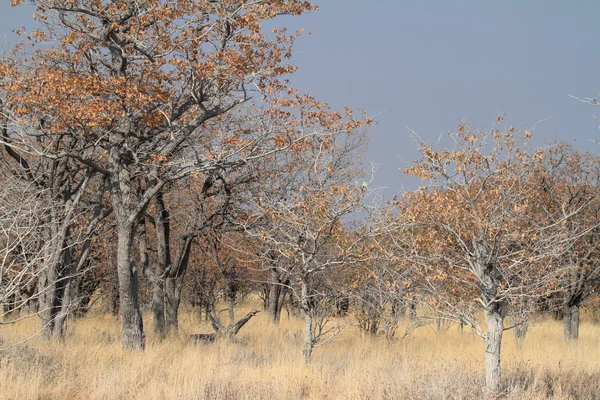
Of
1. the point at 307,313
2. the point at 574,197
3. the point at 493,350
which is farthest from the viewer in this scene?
the point at 574,197

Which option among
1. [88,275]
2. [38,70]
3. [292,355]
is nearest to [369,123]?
[292,355]

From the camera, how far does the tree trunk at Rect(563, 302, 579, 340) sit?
841 inches

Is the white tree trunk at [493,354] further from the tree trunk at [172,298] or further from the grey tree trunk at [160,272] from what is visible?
the tree trunk at [172,298]

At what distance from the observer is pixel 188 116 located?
47.9 ft

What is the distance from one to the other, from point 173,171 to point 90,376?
192 inches

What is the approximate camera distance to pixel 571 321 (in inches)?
847

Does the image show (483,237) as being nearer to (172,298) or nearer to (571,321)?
(172,298)

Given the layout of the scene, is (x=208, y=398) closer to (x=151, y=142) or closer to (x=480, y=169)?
(x=480, y=169)

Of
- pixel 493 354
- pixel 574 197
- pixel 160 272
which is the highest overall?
pixel 574 197

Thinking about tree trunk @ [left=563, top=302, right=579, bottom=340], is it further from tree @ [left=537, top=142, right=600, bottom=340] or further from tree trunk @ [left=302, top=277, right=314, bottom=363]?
tree trunk @ [left=302, top=277, right=314, bottom=363]

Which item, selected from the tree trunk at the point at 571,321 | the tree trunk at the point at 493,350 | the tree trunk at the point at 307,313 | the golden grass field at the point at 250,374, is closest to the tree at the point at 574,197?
the tree trunk at the point at 571,321

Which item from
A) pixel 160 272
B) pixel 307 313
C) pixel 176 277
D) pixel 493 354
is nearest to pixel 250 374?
pixel 307 313

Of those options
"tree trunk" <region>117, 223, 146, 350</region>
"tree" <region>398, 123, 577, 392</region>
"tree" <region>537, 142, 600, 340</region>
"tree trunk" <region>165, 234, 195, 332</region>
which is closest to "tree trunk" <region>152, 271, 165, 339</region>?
"tree trunk" <region>165, 234, 195, 332</region>

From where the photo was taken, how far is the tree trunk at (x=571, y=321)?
841 inches
